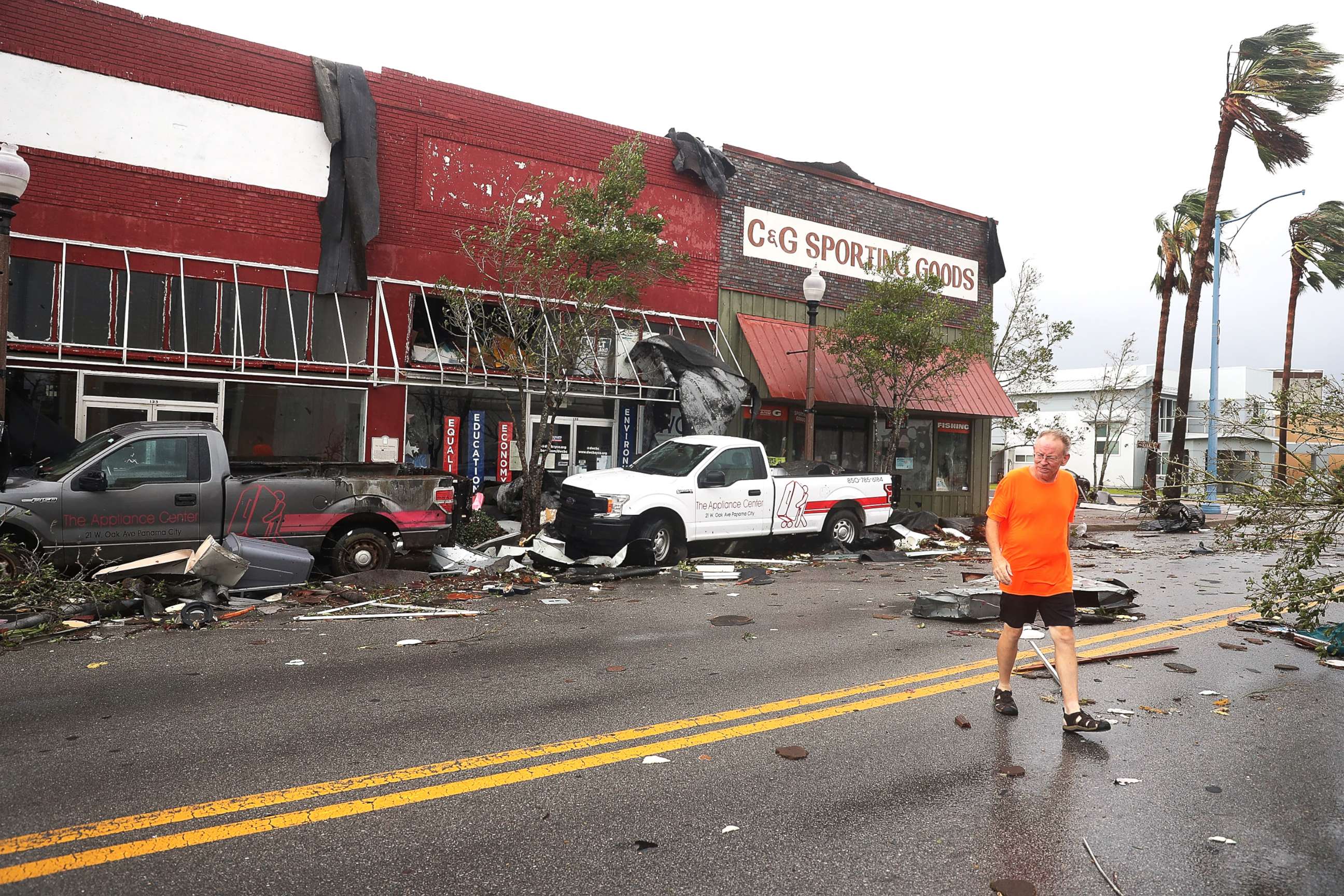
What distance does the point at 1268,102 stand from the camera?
2153cm

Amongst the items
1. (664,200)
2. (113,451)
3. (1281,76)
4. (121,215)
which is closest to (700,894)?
(113,451)

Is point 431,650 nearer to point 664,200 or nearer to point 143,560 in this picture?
point 143,560

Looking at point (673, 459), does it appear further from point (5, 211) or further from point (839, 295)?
point (839, 295)

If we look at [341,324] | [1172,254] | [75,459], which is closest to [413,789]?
[75,459]

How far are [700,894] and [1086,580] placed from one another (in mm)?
7634

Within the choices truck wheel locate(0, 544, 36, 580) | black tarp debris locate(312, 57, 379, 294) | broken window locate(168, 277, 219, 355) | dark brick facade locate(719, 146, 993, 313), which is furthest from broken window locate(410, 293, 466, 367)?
truck wheel locate(0, 544, 36, 580)

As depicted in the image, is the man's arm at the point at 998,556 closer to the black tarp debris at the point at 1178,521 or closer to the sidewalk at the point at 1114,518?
the sidewalk at the point at 1114,518

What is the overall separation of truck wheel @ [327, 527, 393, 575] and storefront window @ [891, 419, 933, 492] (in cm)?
1367

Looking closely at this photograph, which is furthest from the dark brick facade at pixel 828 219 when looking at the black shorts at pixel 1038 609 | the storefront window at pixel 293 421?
the black shorts at pixel 1038 609

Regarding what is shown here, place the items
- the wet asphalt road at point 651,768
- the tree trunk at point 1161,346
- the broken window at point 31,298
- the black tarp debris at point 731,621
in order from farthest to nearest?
the tree trunk at point 1161,346 → the broken window at point 31,298 → the black tarp debris at point 731,621 → the wet asphalt road at point 651,768

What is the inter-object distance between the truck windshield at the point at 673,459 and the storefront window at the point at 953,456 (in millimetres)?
10683

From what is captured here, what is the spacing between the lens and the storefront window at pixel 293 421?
14.2 m

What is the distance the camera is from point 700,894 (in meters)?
3.22

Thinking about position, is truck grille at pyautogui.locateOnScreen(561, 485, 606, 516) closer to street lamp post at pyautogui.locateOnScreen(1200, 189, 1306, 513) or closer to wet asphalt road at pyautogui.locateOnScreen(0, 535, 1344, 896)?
wet asphalt road at pyautogui.locateOnScreen(0, 535, 1344, 896)
